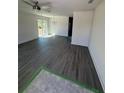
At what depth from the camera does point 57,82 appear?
2281 millimetres

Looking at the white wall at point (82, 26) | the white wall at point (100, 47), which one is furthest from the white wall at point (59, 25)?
the white wall at point (100, 47)

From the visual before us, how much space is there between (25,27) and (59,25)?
514cm

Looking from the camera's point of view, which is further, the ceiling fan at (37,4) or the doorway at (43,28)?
the doorway at (43,28)

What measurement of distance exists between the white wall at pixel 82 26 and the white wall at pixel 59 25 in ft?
14.9

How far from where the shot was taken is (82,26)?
6066mm

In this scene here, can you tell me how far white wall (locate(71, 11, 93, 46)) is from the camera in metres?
5.76

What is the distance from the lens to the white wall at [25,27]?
236 inches

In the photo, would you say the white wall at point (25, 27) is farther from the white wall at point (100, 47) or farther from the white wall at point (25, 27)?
the white wall at point (100, 47)

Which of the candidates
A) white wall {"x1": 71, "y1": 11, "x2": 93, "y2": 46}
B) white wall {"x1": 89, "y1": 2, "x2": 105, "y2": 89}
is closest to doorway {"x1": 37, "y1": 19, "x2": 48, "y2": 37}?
white wall {"x1": 71, "y1": 11, "x2": 93, "y2": 46}

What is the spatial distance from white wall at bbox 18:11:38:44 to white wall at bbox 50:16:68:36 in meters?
3.66

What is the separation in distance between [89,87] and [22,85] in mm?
1684
